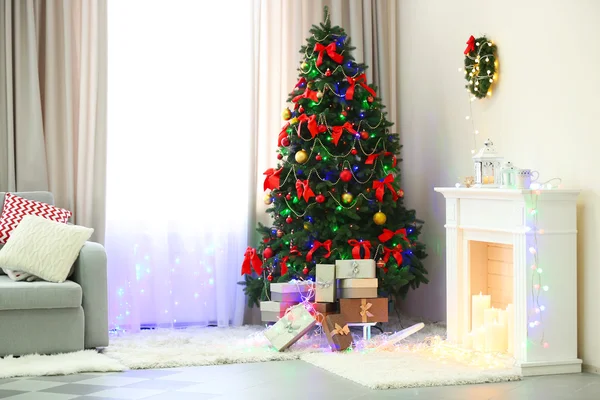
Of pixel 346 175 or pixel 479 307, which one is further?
pixel 346 175

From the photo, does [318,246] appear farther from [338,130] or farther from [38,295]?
[38,295]

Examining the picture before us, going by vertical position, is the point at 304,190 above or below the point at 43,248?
above

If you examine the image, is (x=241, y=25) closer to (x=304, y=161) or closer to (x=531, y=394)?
(x=304, y=161)

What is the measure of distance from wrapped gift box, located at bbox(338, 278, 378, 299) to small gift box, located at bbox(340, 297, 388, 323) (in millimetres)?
31

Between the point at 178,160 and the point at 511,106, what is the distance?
2231mm

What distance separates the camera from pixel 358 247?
5109 mm

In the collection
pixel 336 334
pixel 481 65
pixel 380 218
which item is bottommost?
pixel 336 334

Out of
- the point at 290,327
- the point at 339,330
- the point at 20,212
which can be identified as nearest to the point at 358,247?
the point at 339,330

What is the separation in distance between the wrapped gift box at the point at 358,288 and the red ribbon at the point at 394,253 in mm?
310

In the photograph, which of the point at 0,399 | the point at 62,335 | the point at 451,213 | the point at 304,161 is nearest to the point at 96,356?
the point at 62,335

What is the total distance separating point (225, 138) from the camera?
588 cm

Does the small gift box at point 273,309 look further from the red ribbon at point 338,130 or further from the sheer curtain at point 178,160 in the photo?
the red ribbon at point 338,130

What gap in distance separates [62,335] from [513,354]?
2.35 m

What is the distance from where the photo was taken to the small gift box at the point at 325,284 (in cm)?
492
